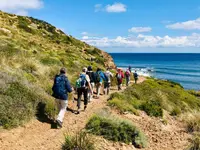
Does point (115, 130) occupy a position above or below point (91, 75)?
below

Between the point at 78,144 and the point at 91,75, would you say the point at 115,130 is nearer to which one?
the point at 78,144

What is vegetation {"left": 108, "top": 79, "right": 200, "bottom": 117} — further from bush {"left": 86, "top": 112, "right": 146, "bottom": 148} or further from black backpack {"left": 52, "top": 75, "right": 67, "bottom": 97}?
black backpack {"left": 52, "top": 75, "right": 67, "bottom": 97}

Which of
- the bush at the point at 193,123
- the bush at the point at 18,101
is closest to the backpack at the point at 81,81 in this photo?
the bush at the point at 18,101

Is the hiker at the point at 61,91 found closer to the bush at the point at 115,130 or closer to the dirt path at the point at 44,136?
the dirt path at the point at 44,136

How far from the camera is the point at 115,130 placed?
9297mm

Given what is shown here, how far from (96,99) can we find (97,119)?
600 centimetres

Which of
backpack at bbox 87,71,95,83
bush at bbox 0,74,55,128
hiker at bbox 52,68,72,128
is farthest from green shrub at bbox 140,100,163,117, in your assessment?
hiker at bbox 52,68,72,128

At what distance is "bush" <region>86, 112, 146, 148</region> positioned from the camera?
9219 millimetres

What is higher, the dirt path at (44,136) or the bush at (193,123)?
the dirt path at (44,136)

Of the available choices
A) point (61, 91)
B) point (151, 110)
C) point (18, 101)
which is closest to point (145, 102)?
point (151, 110)

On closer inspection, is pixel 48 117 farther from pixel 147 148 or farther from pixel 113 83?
pixel 113 83

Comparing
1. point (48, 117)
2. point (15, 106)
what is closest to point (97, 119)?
point (48, 117)

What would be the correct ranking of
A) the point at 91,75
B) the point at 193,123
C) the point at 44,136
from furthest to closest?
the point at 91,75, the point at 193,123, the point at 44,136

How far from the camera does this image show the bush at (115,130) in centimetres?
922
